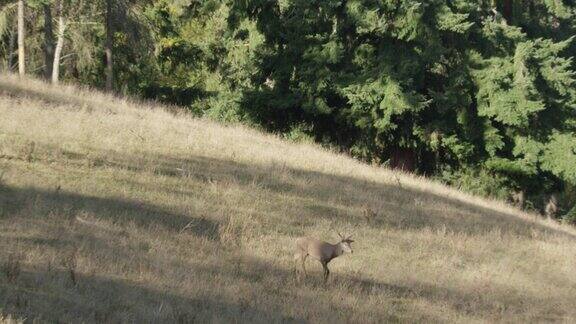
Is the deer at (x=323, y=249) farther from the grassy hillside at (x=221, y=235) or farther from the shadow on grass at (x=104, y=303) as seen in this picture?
the shadow on grass at (x=104, y=303)

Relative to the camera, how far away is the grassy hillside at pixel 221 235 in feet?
29.0

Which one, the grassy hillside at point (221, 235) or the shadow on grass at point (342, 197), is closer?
the grassy hillside at point (221, 235)

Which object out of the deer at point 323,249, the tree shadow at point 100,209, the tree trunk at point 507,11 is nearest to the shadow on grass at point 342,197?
the tree shadow at point 100,209

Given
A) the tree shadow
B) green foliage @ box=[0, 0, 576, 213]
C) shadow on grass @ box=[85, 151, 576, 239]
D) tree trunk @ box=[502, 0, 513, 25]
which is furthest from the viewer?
tree trunk @ box=[502, 0, 513, 25]

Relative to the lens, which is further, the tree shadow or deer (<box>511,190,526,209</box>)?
deer (<box>511,190,526,209</box>)

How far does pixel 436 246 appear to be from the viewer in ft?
47.2

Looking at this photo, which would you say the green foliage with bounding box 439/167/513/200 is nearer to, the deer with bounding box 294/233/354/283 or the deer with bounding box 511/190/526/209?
the deer with bounding box 511/190/526/209

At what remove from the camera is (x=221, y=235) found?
38.8 ft

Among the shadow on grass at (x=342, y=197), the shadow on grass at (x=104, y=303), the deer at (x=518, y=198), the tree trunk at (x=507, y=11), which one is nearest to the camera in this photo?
the shadow on grass at (x=104, y=303)

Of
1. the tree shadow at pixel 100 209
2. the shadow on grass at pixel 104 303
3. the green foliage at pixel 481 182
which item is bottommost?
the green foliage at pixel 481 182

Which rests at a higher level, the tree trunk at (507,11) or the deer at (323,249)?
the tree trunk at (507,11)

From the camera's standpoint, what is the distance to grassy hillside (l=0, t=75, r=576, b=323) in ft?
29.0

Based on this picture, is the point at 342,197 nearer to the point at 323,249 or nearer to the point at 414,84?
the point at 323,249

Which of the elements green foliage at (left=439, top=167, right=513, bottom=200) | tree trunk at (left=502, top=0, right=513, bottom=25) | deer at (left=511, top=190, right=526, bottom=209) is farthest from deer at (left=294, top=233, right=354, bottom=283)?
tree trunk at (left=502, top=0, right=513, bottom=25)
